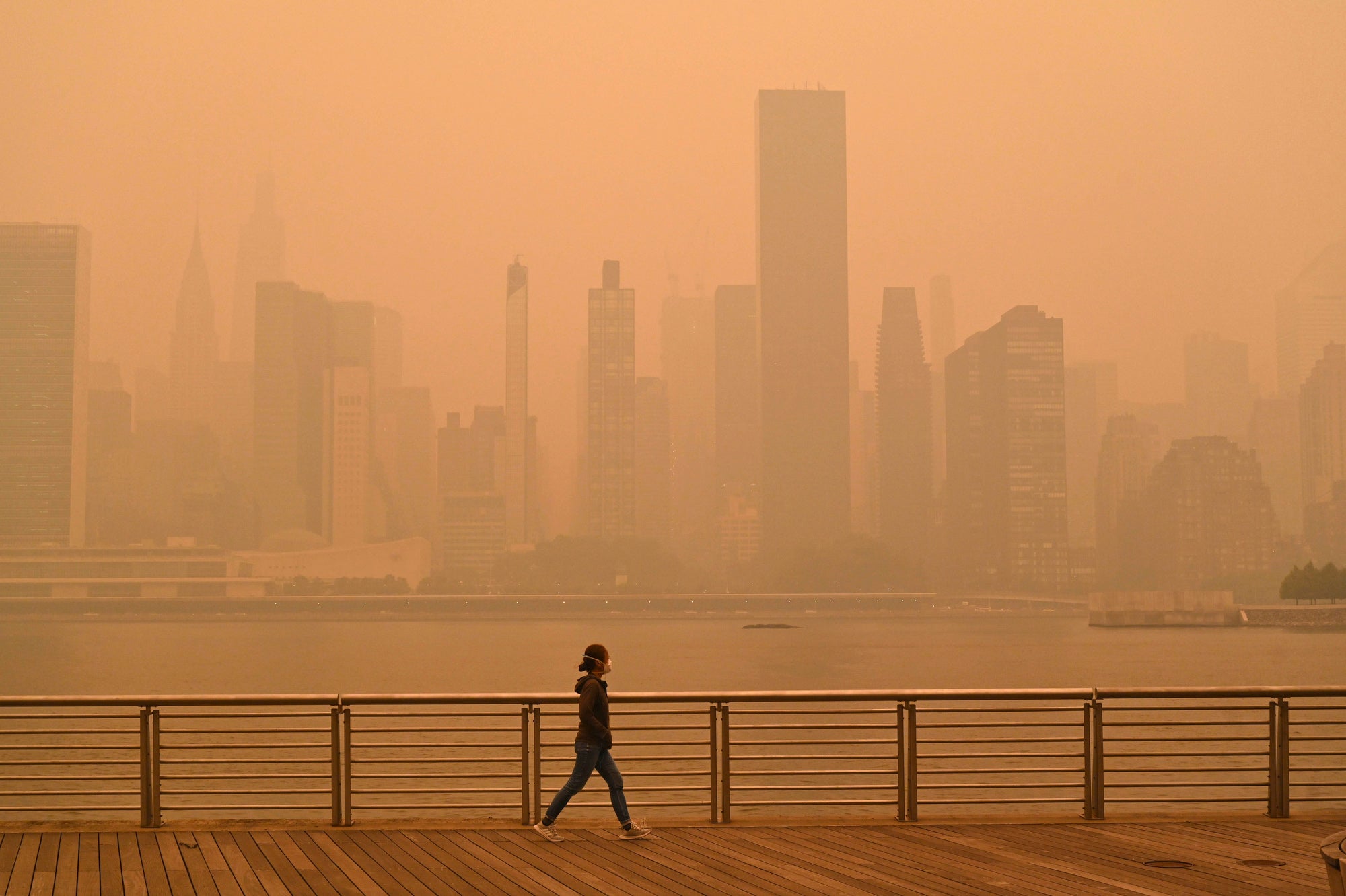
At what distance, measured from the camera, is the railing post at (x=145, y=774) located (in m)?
9.29

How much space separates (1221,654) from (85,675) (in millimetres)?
94995

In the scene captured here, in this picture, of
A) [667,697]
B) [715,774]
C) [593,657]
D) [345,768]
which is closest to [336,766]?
[345,768]

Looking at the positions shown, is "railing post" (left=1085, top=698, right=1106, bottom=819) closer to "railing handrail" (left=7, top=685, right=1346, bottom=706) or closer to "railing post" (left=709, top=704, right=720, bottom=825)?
"railing handrail" (left=7, top=685, right=1346, bottom=706)

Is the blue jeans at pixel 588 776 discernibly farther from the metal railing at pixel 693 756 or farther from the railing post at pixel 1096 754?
the railing post at pixel 1096 754

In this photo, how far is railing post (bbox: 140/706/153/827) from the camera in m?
9.29

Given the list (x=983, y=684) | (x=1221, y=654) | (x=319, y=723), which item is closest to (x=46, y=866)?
(x=319, y=723)

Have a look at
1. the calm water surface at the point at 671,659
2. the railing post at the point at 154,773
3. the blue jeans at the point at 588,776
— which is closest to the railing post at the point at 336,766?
the railing post at the point at 154,773

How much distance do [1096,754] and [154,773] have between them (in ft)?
24.0

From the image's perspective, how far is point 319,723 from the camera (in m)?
47.0

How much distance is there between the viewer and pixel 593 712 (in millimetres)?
9117

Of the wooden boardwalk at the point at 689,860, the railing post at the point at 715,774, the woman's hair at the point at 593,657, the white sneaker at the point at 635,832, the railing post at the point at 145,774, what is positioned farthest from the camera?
the railing post at the point at 715,774

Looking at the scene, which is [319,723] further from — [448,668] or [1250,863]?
[448,668]

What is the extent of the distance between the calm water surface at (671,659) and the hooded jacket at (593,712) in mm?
51370

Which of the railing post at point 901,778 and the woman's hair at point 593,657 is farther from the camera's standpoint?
the railing post at point 901,778
